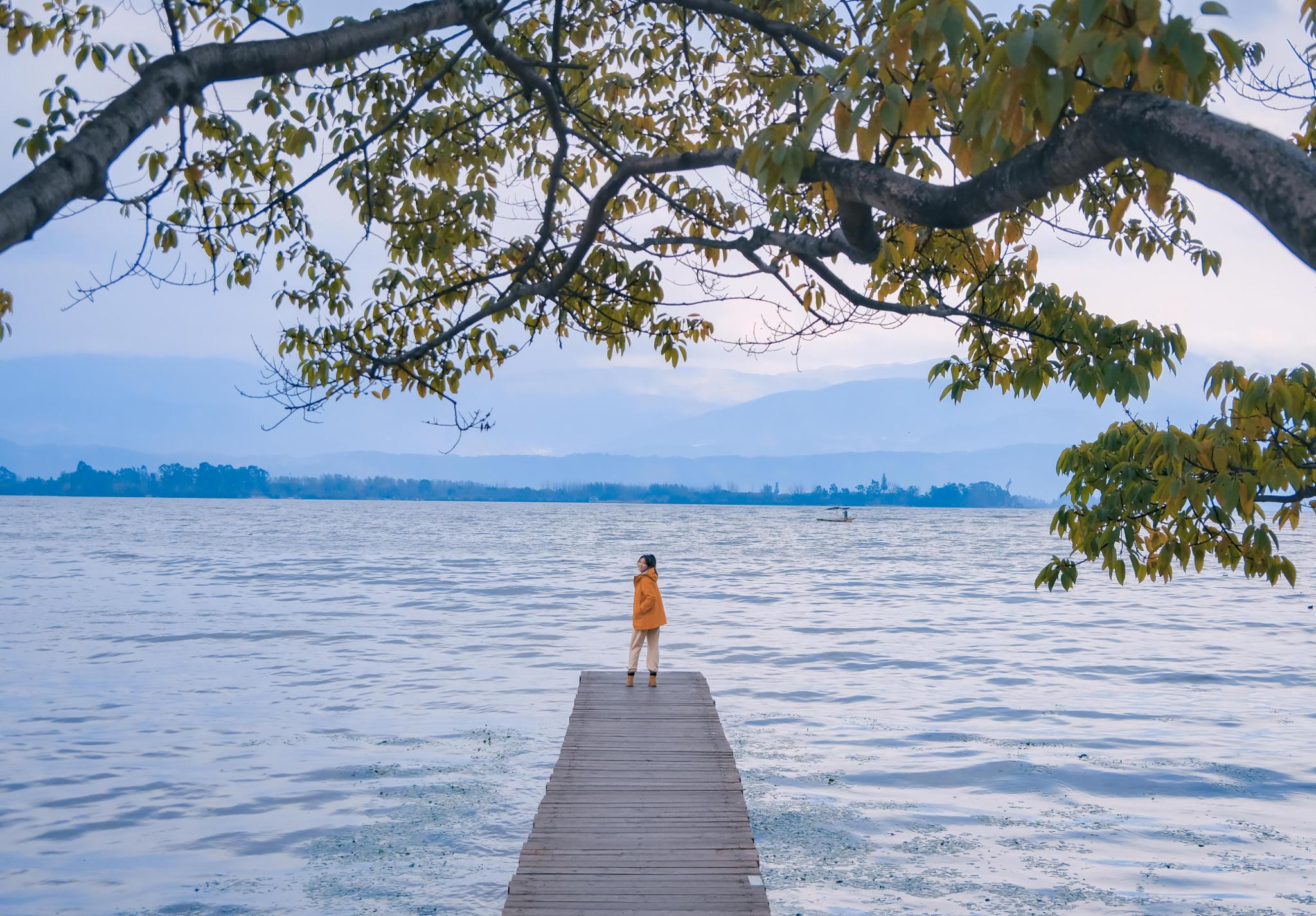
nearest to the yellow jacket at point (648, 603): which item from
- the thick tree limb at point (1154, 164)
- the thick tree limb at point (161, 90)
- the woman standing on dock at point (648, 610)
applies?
the woman standing on dock at point (648, 610)

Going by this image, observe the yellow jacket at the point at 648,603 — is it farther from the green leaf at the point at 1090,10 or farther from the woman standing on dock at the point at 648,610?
the green leaf at the point at 1090,10

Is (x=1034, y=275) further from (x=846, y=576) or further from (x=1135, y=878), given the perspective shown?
(x=846, y=576)

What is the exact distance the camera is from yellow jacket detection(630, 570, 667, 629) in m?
15.7

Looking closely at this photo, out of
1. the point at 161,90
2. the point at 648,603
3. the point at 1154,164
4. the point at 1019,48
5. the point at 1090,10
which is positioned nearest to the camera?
the point at 1090,10

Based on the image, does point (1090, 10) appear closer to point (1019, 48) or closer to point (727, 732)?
point (1019, 48)

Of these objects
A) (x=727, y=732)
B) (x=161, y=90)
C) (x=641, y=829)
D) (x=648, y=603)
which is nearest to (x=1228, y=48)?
(x=161, y=90)

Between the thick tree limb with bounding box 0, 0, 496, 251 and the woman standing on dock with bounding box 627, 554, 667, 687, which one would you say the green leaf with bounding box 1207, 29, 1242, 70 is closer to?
the thick tree limb with bounding box 0, 0, 496, 251

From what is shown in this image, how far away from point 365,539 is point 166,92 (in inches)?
4070

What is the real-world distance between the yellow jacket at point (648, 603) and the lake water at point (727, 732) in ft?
10.1

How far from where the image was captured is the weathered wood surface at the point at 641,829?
7918 mm

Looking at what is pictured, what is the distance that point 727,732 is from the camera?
20188mm

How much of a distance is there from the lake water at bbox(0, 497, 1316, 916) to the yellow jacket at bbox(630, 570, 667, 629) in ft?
10.1

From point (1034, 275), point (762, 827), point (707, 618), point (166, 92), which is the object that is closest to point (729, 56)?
point (1034, 275)

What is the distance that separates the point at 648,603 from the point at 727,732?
5.70 m
